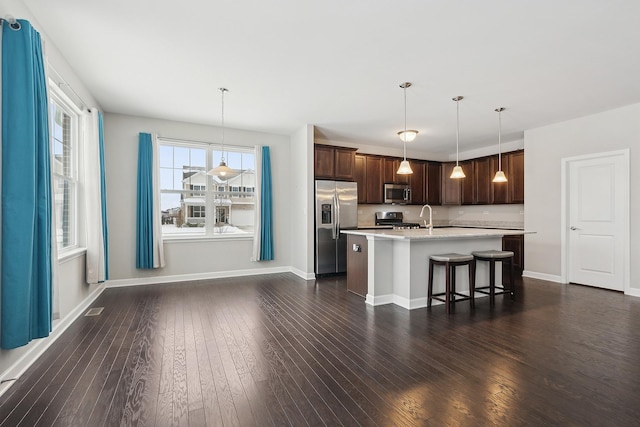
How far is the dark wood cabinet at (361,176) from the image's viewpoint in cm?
682

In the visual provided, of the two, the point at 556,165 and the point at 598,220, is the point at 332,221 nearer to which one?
the point at 556,165

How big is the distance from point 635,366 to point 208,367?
3.17 m

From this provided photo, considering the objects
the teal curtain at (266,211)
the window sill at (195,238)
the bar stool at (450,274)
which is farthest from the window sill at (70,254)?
the bar stool at (450,274)

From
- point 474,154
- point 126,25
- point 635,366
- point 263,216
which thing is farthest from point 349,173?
point 635,366

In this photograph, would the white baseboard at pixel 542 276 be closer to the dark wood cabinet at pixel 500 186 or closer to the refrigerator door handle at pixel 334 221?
the dark wood cabinet at pixel 500 186

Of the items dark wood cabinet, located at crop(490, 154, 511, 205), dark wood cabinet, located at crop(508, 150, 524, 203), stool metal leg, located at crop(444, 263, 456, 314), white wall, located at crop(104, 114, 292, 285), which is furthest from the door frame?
white wall, located at crop(104, 114, 292, 285)

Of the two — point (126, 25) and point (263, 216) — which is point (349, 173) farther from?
point (126, 25)

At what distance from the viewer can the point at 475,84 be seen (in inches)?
152

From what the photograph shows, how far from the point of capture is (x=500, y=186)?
6641mm

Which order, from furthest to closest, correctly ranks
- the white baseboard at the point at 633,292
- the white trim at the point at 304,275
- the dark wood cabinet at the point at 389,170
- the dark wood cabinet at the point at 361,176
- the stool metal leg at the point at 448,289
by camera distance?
the dark wood cabinet at the point at 389,170, the dark wood cabinet at the point at 361,176, the white trim at the point at 304,275, the white baseboard at the point at 633,292, the stool metal leg at the point at 448,289

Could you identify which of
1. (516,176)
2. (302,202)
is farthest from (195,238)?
(516,176)

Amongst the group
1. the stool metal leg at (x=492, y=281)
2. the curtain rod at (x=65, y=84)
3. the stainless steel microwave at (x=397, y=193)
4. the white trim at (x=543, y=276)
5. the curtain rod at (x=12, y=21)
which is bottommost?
the white trim at (x=543, y=276)

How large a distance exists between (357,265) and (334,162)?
7.71 feet

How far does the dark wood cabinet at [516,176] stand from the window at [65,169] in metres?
7.19
